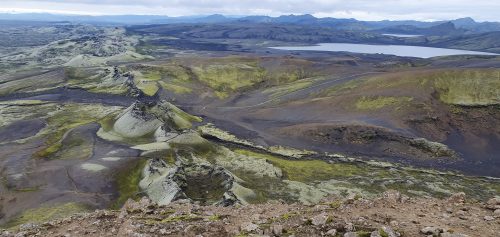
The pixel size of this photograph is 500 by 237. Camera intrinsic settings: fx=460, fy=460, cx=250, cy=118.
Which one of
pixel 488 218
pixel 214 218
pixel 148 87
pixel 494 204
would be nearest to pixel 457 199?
pixel 494 204

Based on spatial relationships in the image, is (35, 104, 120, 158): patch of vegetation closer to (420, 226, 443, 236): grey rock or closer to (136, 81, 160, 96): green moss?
(136, 81, 160, 96): green moss

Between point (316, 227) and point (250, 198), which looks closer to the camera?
point (316, 227)

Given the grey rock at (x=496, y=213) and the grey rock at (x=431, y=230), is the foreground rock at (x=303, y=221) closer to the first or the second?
the grey rock at (x=431, y=230)

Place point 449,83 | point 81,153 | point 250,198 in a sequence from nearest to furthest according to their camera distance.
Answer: point 250,198 → point 81,153 → point 449,83

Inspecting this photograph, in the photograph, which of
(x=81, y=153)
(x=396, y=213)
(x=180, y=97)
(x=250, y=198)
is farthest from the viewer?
(x=180, y=97)

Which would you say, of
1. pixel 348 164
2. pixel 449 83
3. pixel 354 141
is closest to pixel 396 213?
pixel 348 164

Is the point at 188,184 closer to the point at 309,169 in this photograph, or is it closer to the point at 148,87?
the point at 309,169

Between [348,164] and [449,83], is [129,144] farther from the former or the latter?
[449,83]
